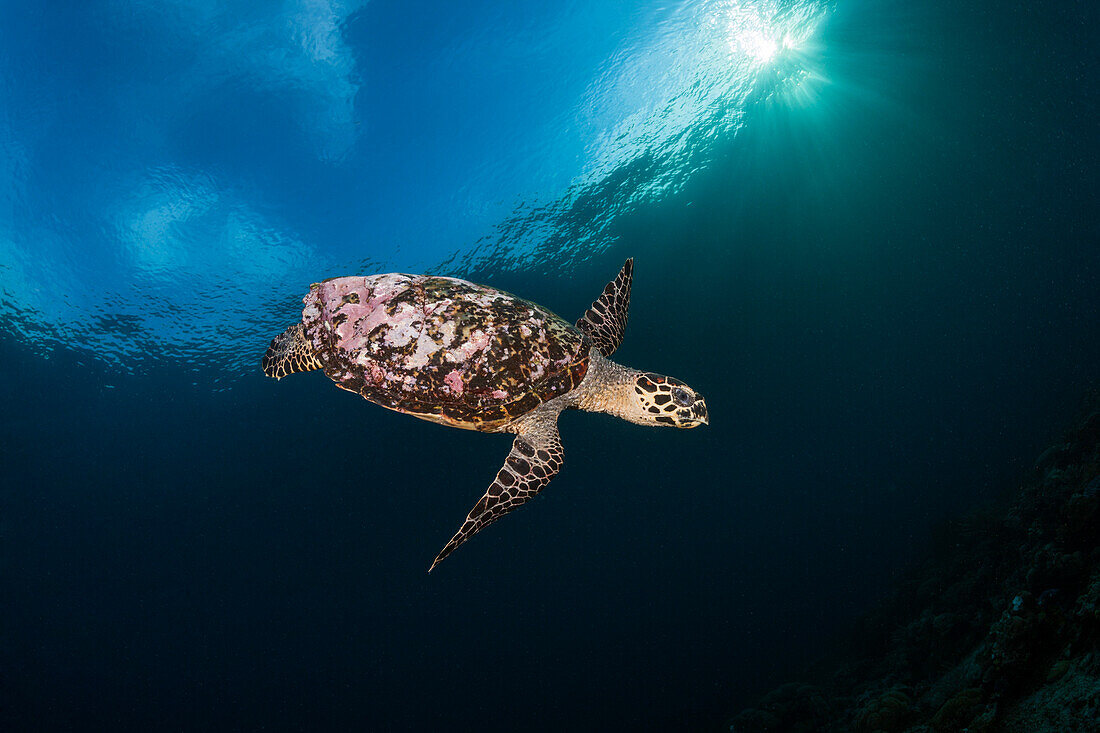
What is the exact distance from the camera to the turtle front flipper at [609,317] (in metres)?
4.30

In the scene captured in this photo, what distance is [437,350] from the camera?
288cm

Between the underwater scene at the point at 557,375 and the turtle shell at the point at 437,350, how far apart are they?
3cm

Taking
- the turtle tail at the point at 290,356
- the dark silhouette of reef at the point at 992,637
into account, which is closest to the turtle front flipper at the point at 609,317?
the turtle tail at the point at 290,356

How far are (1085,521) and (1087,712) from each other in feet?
12.8

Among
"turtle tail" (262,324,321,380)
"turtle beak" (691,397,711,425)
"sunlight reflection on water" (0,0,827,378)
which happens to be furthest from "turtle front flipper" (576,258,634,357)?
"sunlight reflection on water" (0,0,827,378)

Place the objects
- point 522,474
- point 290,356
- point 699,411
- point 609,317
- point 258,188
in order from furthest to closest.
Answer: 1. point 258,188
2. point 609,317
3. point 290,356
4. point 699,411
5. point 522,474

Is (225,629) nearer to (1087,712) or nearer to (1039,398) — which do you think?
→ (1087,712)

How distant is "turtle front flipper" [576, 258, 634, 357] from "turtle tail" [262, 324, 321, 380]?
8.96ft

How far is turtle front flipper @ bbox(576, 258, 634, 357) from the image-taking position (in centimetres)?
430

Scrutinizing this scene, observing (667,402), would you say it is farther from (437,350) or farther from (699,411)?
(437,350)

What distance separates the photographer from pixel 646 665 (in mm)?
13852

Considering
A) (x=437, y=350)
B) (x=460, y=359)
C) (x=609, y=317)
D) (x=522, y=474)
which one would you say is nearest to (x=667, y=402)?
(x=609, y=317)

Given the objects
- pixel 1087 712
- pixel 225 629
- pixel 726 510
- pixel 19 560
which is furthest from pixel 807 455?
pixel 19 560

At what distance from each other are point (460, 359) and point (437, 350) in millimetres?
182
